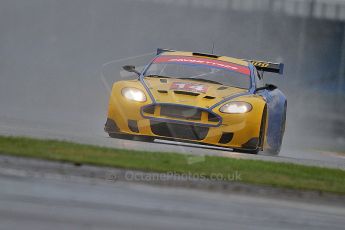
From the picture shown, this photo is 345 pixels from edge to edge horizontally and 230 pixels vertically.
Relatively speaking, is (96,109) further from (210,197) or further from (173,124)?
(210,197)

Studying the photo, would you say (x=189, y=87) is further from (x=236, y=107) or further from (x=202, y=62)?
(x=202, y=62)

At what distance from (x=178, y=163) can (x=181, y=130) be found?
1.94 m

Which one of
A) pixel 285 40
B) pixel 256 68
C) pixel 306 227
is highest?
pixel 285 40

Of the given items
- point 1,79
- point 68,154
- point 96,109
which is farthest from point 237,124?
point 1,79

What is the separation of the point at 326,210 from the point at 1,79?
21.2 meters

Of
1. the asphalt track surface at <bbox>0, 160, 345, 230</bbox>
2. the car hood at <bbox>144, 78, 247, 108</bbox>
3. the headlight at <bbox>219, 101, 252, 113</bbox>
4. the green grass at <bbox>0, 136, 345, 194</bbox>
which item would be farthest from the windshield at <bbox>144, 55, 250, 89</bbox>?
the asphalt track surface at <bbox>0, 160, 345, 230</bbox>

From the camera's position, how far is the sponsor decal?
1370cm

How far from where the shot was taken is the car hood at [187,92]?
44.2 feet

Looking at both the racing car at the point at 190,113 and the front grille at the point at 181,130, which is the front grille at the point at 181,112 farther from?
the front grille at the point at 181,130

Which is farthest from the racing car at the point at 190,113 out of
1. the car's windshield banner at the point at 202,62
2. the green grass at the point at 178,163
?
the green grass at the point at 178,163

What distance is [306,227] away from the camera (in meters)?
8.59

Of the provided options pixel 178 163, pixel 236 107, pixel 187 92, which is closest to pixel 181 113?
pixel 187 92

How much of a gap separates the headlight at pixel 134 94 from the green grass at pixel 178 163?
1520 millimetres

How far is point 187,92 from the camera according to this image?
44.6 feet
